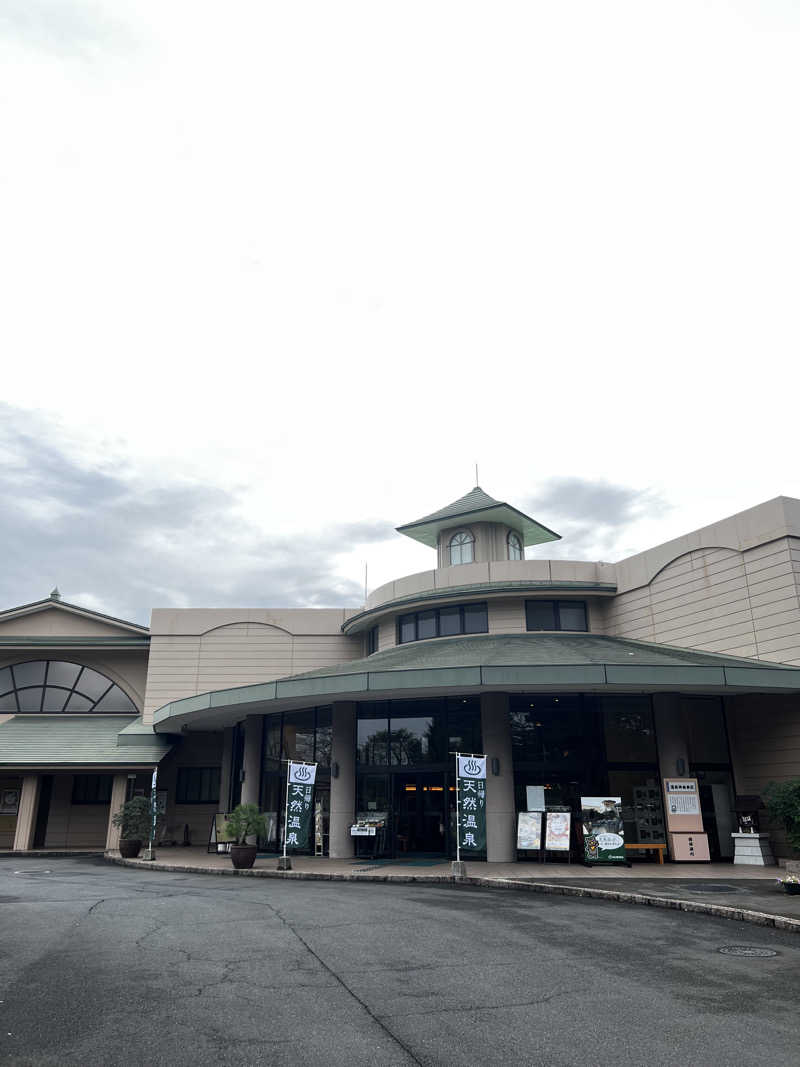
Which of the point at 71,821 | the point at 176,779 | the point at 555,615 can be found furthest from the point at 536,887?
the point at 71,821

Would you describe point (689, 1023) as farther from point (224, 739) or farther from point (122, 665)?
point (122, 665)

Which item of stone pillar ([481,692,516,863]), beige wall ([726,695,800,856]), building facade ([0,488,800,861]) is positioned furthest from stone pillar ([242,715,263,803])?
beige wall ([726,695,800,856])

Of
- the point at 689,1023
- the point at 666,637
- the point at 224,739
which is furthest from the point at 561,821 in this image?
the point at 224,739

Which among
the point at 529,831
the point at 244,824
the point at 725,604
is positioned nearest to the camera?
the point at 529,831

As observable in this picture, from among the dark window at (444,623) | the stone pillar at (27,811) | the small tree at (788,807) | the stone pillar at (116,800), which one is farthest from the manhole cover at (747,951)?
the stone pillar at (27,811)

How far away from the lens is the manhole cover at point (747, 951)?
9.87 metres

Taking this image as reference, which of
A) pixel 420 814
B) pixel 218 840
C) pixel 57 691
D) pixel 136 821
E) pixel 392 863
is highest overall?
pixel 57 691

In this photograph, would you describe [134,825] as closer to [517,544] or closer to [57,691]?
[57,691]

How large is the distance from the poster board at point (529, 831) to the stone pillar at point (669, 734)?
157 inches

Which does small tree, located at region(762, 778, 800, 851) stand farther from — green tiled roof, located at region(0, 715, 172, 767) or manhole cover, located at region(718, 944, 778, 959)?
green tiled roof, located at region(0, 715, 172, 767)

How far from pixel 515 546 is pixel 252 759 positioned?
1347 cm

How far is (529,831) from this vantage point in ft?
69.2

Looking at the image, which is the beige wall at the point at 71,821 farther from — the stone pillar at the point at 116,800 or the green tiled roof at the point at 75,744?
the stone pillar at the point at 116,800

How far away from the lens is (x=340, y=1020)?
267 inches
